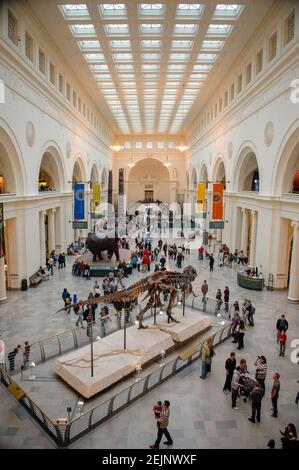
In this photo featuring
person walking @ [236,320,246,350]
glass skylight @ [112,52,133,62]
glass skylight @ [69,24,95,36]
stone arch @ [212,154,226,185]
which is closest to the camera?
person walking @ [236,320,246,350]

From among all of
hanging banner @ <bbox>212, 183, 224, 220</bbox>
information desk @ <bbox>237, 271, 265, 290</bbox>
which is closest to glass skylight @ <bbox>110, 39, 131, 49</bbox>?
hanging banner @ <bbox>212, 183, 224, 220</bbox>

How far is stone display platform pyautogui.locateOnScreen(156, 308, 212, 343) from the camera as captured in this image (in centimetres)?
1003

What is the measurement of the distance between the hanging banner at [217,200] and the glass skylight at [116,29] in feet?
29.8

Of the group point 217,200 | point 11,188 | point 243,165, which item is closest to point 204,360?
point 11,188

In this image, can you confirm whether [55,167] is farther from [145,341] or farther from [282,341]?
[282,341]

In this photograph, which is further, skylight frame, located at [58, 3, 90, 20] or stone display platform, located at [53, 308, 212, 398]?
skylight frame, located at [58, 3, 90, 20]

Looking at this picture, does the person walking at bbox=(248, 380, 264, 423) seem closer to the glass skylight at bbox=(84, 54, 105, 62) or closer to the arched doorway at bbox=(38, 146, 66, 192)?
the arched doorway at bbox=(38, 146, 66, 192)

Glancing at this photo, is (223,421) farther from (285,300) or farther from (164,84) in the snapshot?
(164,84)

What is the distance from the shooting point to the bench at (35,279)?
15965 millimetres

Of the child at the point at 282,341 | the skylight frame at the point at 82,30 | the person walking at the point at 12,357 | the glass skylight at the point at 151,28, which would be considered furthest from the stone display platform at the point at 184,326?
the skylight frame at the point at 82,30

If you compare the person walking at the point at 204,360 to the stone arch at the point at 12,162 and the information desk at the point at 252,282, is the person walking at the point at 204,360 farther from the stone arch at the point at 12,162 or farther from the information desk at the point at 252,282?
the stone arch at the point at 12,162

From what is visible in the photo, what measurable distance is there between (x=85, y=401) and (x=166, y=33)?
16494mm

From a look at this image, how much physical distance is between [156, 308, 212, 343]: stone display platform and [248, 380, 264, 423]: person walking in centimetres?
320
